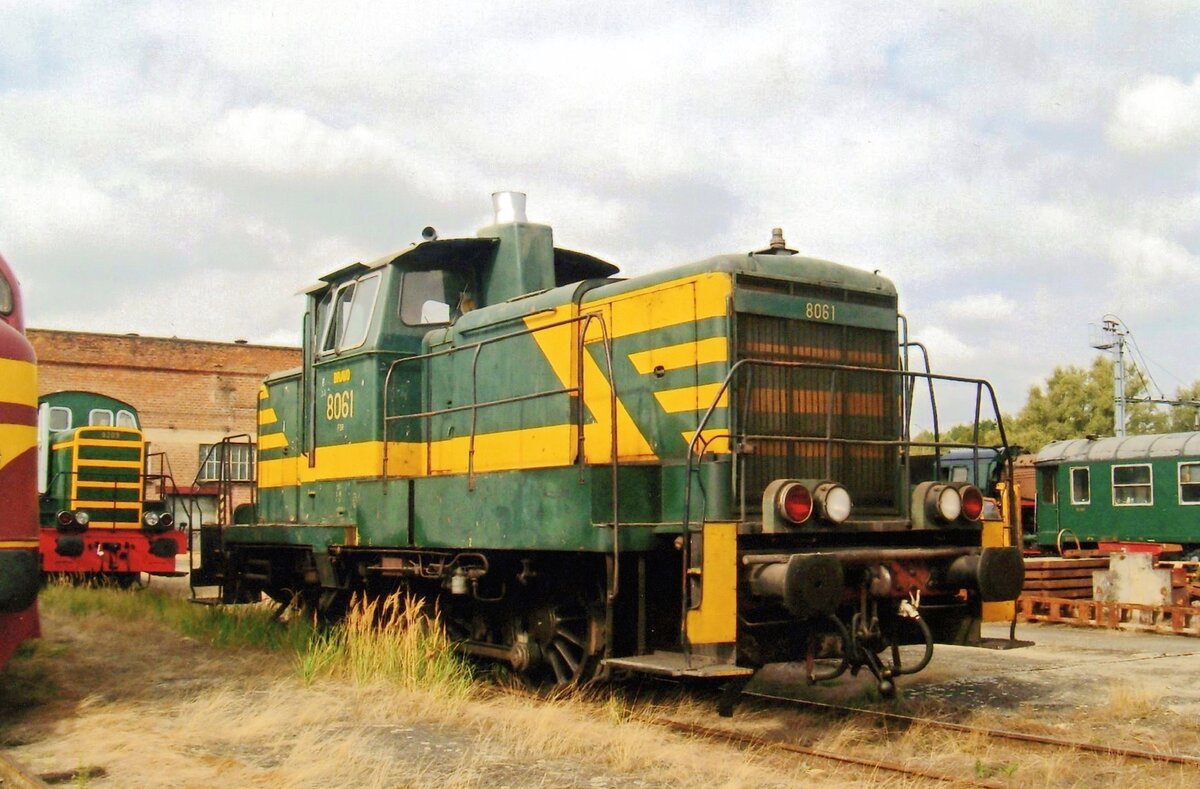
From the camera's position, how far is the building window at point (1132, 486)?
65.6ft

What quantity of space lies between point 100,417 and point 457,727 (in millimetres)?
12502

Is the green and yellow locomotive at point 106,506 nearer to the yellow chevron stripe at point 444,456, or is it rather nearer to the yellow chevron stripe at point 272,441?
the yellow chevron stripe at point 272,441

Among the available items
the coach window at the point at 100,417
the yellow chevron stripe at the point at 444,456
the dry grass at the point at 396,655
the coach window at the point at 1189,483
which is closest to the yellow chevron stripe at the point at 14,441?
the dry grass at the point at 396,655

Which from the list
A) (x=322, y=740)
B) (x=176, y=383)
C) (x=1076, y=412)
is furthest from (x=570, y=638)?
(x=1076, y=412)

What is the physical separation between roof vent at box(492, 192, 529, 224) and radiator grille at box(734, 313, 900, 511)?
118 inches

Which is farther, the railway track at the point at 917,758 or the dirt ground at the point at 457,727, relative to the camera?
the railway track at the point at 917,758

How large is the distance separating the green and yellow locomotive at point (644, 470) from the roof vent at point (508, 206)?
0.03 m

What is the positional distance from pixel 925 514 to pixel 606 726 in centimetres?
229

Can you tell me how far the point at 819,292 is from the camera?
706 centimetres

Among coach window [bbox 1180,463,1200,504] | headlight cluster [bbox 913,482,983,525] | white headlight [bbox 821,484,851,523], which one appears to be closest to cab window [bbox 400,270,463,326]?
white headlight [bbox 821,484,851,523]

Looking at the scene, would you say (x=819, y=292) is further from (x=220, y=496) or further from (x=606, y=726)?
(x=220, y=496)

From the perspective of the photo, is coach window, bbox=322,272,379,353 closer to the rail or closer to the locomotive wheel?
the rail

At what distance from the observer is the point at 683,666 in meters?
5.89

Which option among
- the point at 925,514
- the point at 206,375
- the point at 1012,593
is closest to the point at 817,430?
the point at 925,514
